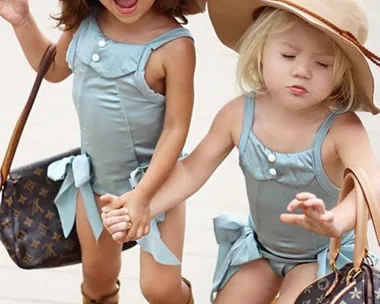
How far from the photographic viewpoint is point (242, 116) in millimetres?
1830

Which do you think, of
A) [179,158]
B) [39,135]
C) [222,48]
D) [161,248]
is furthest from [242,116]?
[222,48]

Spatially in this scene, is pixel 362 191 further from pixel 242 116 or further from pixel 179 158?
pixel 179 158

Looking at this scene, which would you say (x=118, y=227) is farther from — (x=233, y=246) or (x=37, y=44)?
(x=37, y=44)

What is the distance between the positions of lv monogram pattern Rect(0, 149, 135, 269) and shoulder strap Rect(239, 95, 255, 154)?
44 centimetres

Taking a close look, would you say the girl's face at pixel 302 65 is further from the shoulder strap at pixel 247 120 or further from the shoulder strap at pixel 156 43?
the shoulder strap at pixel 156 43

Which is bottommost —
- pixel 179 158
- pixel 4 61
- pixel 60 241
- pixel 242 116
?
pixel 4 61

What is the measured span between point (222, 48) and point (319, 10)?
103 inches

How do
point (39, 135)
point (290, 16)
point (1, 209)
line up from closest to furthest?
point (290, 16), point (1, 209), point (39, 135)

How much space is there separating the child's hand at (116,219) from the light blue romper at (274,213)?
0.26m

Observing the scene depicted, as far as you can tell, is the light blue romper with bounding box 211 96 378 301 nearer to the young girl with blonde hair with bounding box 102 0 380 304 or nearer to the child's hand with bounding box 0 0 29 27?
the young girl with blonde hair with bounding box 102 0 380 304

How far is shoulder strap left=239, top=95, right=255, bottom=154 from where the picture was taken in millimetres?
1819

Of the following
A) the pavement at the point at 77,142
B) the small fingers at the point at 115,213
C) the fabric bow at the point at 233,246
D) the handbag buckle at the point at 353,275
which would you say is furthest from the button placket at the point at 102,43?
the pavement at the point at 77,142

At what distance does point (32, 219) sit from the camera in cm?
210

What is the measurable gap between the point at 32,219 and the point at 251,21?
0.67 meters
